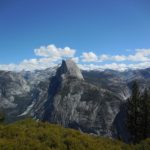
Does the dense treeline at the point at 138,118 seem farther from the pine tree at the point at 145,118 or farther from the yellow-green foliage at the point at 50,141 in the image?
the yellow-green foliage at the point at 50,141

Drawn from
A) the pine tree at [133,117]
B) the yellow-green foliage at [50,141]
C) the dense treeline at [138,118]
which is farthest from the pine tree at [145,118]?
the yellow-green foliage at [50,141]

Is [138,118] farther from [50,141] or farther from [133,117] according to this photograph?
Answer: [50,141]

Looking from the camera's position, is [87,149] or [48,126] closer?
[87,149]

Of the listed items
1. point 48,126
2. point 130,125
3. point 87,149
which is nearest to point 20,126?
point 48,126

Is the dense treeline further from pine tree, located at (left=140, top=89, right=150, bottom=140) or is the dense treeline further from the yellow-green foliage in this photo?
the yellow-green foliage

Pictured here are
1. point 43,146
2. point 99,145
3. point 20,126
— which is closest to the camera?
point 43,146

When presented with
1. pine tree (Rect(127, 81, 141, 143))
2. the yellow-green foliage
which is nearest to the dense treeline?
pine tree (Rect(127, 81, 141, 143))

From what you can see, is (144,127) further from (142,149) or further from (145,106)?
(142,149)

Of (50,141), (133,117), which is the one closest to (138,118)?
(133,117)
